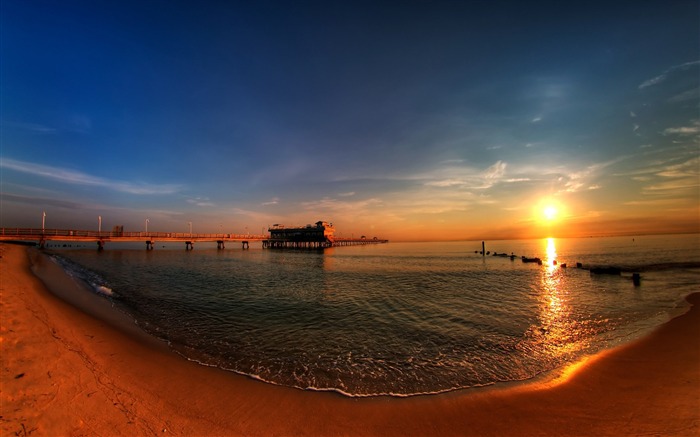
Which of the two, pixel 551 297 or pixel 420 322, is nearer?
pixel 420 322

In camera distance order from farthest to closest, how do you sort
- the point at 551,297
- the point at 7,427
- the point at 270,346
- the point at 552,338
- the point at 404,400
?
the point at 551,297 < the point at 552,338 < the point at 270,346 < the point at 404,400 < the point at 7,427

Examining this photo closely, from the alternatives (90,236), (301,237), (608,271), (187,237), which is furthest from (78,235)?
(608,271)

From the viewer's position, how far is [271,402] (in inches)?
221

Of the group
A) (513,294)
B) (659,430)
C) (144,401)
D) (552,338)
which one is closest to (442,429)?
(659,430)

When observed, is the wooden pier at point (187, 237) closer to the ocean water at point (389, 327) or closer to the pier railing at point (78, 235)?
the pier railing at point (78, 235)

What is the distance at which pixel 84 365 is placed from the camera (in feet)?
21.2

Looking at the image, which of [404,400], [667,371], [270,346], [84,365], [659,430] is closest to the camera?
[659,430]

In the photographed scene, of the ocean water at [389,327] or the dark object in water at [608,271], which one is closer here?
the ocean water at [389,327]

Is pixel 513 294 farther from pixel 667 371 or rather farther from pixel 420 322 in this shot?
pixel 667 371

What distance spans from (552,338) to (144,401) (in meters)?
12.5

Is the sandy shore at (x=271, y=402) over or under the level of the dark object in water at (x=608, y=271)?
over

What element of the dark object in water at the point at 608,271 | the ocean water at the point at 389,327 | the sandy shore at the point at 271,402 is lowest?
the dark object in water at the point at 608,271

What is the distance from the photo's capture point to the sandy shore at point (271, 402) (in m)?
4.66

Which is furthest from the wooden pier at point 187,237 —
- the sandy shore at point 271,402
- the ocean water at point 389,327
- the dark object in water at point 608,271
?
the dark object in water at point 608,271
